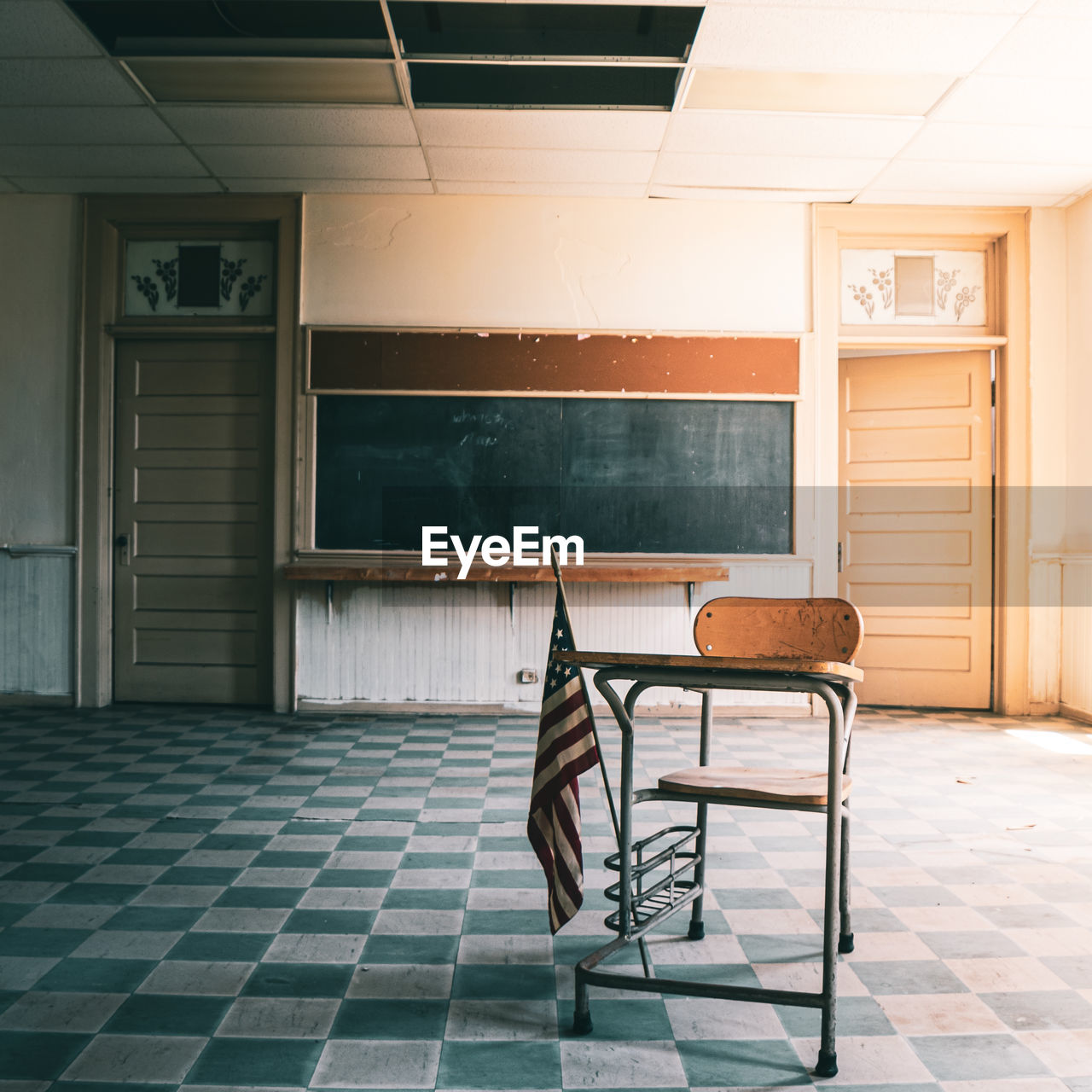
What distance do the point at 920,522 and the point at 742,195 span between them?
2.42 metres

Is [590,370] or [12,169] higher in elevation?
[12,169]

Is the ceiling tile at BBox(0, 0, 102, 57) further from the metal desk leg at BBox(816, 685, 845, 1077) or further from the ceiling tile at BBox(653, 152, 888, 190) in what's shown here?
the metal desk leg at BBox(816, 685, 845, 1077)

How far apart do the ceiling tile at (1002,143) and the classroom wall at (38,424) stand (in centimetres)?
512

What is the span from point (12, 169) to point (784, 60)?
4.47 m

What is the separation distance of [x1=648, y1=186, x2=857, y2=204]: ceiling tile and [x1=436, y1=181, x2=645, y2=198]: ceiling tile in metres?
0.15

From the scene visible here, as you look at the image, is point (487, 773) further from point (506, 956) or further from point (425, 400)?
point (425, 400)

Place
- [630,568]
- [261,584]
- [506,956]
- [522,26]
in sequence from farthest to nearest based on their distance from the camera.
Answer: [261,584] < [630,568] < [522,26] < [506,956]

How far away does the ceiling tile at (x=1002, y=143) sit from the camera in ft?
15.9

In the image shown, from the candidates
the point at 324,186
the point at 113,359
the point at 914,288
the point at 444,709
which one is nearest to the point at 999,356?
the point at 914,288

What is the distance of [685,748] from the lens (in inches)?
193

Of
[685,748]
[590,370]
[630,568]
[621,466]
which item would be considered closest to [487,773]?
[685,748]

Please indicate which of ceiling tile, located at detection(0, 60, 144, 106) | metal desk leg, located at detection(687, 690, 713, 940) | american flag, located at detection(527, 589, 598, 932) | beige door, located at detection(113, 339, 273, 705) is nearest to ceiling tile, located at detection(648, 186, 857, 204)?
beige door, located at detection(113, 339, 273, 705)

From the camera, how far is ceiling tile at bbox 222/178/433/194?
563cm

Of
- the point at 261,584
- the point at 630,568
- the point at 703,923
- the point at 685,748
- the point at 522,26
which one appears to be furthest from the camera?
the point at 261,584
